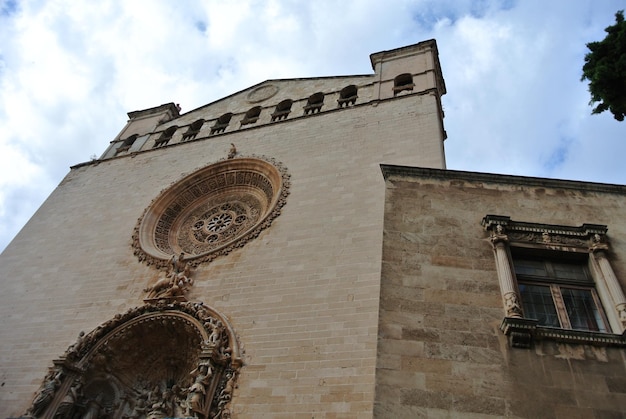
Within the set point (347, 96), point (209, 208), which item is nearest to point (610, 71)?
point (347, 96)

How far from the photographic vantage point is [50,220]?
563 inches

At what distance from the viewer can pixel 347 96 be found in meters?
15.7

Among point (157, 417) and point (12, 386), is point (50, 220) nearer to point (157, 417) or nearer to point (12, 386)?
point (12, 386)

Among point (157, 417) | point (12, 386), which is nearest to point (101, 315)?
point (12, 386)

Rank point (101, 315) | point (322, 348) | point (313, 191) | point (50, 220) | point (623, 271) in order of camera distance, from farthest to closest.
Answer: point (50, 220), point (313, 191), point (101, 315), point (322, 348), point (623, 271)

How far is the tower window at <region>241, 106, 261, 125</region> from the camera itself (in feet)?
53.7

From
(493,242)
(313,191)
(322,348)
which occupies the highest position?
(313,191)

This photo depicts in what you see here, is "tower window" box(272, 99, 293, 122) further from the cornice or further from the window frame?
the window frame

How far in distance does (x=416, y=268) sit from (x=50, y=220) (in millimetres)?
12450

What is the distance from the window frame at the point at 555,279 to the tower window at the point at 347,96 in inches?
353

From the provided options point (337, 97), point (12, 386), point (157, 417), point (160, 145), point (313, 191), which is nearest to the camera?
point (157, 417)

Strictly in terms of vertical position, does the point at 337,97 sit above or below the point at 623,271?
above

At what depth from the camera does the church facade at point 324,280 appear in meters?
5.39

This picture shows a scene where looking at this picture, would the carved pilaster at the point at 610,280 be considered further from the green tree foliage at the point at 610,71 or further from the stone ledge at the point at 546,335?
the green tree foliage at the point at 610,71
